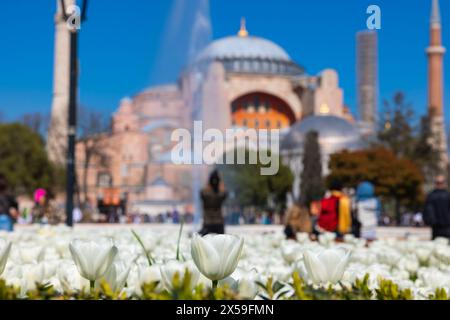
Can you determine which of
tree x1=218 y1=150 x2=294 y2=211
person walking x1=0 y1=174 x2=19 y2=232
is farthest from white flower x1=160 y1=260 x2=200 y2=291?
tree x1=218 y1=150 x2=294 y2=211

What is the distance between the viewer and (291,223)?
363 inches

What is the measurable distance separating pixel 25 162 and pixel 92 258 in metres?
41.1

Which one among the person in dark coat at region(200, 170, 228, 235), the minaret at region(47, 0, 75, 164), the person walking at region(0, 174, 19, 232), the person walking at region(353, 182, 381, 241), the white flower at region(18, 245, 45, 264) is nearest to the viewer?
the white flower at region(18, 245, 45, 264)

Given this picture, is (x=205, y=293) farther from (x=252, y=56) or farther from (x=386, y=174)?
(x=252, y=56)

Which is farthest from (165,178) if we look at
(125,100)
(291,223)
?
(291,223)

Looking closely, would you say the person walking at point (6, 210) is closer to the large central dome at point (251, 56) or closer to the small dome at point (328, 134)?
the small dome at point (328, 134)

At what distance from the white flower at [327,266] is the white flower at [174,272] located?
43cm

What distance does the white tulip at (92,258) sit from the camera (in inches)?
76.8

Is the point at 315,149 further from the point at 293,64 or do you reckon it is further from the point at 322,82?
the point at 293,64

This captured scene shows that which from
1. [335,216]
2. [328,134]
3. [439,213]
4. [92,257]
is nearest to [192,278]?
[92,257]

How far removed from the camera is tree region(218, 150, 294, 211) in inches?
1759

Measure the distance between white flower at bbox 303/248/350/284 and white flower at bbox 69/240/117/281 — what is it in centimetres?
52

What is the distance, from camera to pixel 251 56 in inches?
2975

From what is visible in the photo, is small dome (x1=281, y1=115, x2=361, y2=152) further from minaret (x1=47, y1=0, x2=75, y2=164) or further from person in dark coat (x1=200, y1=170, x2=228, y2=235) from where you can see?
person in dark coat (x1=200, y1=170, x2=228, y2=235)
